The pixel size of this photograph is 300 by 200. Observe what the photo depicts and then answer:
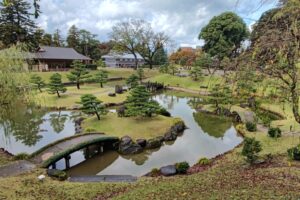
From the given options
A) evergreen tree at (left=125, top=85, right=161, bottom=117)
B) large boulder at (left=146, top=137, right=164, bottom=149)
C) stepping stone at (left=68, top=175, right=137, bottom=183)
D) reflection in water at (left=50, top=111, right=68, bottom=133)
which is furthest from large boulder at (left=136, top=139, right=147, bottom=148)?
reflection in water at (left=50, top=111, right=68, bottom=133)

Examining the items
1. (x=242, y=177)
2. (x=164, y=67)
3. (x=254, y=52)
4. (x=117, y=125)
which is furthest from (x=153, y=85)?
(x=254, y=52)

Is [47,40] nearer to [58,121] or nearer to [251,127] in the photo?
[58,121]

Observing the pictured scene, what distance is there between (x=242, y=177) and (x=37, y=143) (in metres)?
10.0

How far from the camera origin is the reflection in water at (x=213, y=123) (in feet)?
50.5

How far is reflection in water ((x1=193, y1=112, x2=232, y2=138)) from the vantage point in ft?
50.5

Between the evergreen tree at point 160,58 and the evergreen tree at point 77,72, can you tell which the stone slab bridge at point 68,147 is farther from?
the evergreen tree at point 160,58

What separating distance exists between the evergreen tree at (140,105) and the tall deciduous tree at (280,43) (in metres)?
10.3

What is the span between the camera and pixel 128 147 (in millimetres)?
12188

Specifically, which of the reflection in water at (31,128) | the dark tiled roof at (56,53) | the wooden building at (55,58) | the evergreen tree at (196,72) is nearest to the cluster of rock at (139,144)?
the reflection in water at (31,128)

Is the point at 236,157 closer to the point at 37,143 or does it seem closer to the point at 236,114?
the point at 236,114

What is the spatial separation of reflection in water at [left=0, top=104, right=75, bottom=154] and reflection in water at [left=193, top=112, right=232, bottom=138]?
302 inches

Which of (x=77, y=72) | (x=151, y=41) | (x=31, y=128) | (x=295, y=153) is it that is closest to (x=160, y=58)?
(x=151, y=41)

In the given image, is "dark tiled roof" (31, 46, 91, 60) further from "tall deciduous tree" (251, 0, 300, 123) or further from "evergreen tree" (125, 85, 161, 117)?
"tall deciduous tree" (251, 0, 300, 123)

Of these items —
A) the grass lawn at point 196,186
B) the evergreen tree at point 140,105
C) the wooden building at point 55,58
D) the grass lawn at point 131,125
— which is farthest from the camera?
the wooden building at point 55,58
